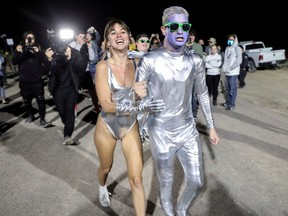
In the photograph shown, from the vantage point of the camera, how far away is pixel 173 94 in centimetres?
286

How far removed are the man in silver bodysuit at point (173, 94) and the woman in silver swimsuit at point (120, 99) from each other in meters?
0.25

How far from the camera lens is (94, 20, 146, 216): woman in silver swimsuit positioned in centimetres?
313

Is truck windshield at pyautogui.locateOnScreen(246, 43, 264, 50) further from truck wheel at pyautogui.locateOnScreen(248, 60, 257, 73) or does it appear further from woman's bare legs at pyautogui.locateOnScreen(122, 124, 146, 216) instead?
woman's bare legs at pyautogui.locateOnScreen(122, 124, 146, 216)

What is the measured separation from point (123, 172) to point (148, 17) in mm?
40938

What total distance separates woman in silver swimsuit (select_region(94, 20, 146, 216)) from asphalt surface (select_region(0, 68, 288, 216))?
80cm

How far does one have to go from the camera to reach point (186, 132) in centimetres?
298

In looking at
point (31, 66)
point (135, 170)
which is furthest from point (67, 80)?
point (135, 170)

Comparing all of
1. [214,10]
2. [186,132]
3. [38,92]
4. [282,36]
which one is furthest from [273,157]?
[214,10]

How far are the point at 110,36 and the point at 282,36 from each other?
3100 cm

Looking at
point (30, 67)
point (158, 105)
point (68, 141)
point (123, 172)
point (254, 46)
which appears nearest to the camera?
point (158, 105)

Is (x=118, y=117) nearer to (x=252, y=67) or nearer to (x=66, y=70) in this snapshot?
(x=66, y=70)

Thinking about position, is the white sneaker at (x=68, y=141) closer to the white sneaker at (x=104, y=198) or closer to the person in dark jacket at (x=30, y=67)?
the person in dark jacket at (x=30, y=67)

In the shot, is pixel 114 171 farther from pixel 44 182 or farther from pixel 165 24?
pixel 165 24

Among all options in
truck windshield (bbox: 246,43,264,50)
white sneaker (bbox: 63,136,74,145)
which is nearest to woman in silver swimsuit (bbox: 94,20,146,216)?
white sneaker (bbox: 63,136,74,145)
